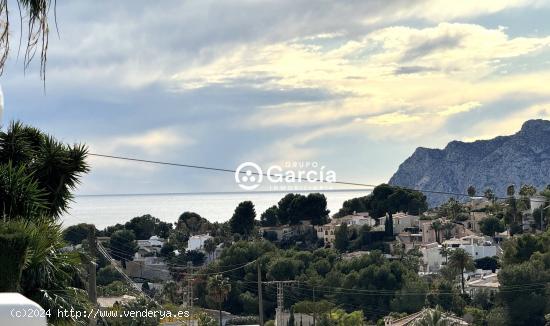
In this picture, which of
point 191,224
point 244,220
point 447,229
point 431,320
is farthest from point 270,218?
point 431,320

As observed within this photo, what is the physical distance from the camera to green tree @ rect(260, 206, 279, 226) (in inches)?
3492

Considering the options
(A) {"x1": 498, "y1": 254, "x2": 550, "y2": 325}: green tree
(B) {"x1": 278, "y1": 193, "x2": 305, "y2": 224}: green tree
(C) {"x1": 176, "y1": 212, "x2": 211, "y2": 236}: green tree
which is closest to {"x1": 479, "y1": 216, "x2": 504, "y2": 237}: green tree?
(B) {"x1": 278, "y1": 193, "x2": 305, "y2": 224}: green tree

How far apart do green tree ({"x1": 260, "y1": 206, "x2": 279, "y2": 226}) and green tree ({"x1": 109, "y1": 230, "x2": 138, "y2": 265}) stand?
14363mm

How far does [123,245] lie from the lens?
80500mm

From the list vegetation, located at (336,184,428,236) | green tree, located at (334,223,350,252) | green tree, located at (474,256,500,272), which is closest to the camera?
green tree, located at (474,256,500,272)

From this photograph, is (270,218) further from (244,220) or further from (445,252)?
(445,252)

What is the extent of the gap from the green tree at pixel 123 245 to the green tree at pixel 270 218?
14.4 m

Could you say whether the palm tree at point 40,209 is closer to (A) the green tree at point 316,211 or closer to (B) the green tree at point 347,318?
(B) the green tree at point 347,318

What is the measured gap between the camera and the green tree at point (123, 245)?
7731cm

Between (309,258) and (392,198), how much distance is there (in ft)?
95.6

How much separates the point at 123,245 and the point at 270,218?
56.0 feet

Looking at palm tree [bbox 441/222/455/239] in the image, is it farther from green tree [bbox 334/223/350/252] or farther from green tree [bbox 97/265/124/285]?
green tree [bbox 97/265/124/285]

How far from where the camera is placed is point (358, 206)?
96.4m

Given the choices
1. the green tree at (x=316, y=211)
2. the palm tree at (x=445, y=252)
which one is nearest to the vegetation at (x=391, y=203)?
the green tree at (x=316, y=211)
